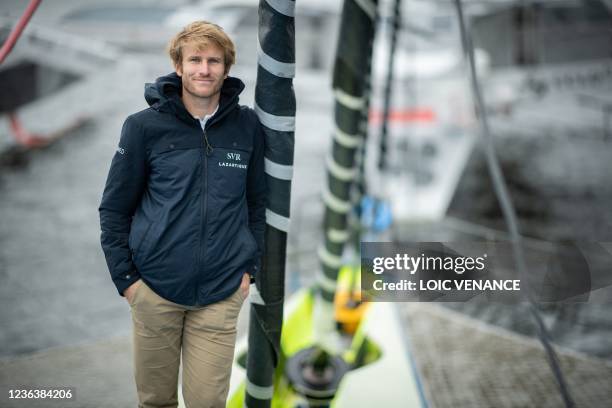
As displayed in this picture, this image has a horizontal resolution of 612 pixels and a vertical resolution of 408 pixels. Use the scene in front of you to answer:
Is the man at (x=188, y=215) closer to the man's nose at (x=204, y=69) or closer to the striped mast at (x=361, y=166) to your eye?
the man's nose at (x=204, y=69)

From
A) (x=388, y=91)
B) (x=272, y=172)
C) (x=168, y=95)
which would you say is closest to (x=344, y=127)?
(x=388, y=91)

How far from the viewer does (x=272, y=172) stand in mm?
1749

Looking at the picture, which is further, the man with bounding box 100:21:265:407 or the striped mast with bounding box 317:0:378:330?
the striped mast with bounding box 317:0:378:330

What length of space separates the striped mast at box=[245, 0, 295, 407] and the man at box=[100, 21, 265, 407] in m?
0.08

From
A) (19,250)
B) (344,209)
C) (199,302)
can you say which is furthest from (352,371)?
(19,250)

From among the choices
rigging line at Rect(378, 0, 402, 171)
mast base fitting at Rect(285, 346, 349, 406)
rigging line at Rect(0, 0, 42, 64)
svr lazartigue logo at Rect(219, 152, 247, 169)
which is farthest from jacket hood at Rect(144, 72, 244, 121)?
mast base fitting at Rect(285, 346, 349, 406)

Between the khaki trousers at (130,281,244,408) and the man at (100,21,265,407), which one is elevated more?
the man at (100,21,265,407)

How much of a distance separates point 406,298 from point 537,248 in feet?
8.56

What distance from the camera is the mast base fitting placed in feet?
9.69

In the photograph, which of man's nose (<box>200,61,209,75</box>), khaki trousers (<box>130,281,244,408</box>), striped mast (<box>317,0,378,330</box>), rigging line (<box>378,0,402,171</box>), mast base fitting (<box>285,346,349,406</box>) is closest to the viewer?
man's nose (<box>200,61,209,75</box>)

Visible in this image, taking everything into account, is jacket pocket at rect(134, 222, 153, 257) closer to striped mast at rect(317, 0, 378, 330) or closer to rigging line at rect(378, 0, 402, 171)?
striped mast at rect(317, 0, 378, 330)

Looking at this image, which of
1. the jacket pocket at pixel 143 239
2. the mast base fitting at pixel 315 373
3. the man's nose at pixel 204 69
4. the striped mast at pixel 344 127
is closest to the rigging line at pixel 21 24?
the man's nose at pixel 204 69

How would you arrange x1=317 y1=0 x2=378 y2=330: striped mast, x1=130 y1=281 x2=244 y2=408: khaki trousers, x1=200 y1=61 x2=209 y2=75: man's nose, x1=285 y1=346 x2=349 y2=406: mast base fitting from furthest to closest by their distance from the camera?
x1=285 y1=346 x2=349 y2=406: mast base fitting < x1=317 y1=0 x2=378 y2=330: striped mast < x1=130 y1=281 x2=244 y2=408: khaki trousers < x1=200 y1=61 x2=209 y2=75: man's nose

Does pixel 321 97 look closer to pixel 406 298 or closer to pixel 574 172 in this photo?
pixel 574 172
